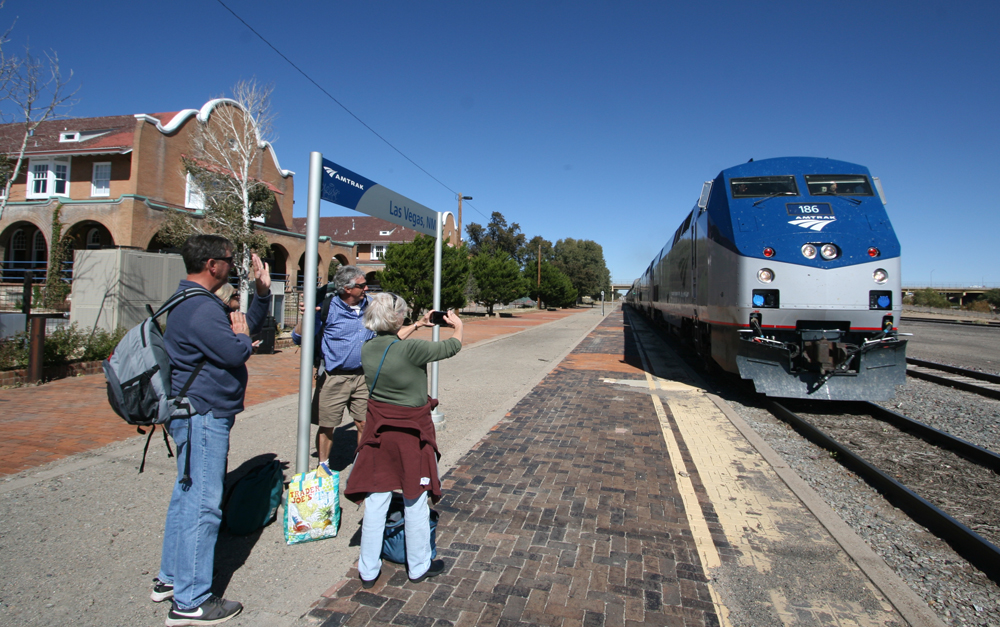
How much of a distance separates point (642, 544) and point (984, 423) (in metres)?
7.08

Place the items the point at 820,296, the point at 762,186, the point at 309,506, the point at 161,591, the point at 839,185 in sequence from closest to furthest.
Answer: the point at 161,591 < the point at 309,506 < the point at 820,296 < the point at 839,185 < the point at 762,186

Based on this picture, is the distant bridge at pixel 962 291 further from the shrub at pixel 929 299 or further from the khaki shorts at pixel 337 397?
the khaki shorts at pixel 337 397

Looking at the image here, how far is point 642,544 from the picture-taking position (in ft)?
11.5

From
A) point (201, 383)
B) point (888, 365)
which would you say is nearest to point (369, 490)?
point (201, 383)

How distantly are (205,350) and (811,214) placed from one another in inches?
317

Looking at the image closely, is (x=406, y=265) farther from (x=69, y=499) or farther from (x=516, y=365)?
(x=69, y=499)

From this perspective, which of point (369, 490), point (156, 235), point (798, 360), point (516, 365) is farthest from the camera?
point (156, 235)

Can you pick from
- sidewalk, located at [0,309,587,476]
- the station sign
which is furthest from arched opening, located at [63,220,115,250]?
the station sign

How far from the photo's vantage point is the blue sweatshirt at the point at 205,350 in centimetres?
253

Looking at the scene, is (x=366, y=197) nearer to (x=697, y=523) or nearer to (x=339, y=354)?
(x=339, y=354)

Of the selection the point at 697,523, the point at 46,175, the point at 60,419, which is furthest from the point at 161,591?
the point at 46,175

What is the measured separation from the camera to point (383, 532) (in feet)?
9.95

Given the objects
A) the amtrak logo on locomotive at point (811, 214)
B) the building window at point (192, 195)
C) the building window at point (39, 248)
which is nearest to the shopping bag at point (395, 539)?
the amtrak logo on locomotive at point (811, 214)

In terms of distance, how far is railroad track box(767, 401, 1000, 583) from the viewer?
355cm
